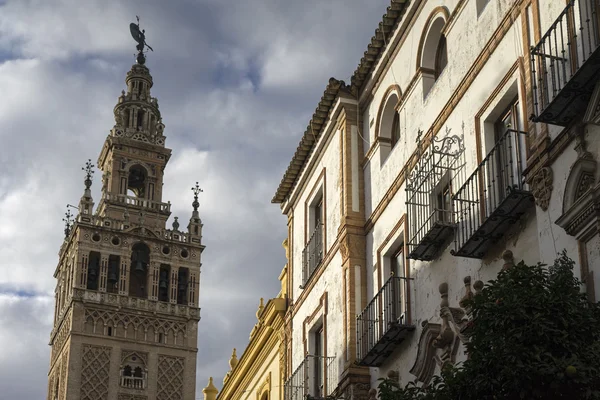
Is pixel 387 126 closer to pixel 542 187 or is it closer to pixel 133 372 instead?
pixel 542 187

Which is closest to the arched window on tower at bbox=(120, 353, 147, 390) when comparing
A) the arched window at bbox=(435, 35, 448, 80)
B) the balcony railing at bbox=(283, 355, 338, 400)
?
the balcony railing at bbox=(283, 355, 338, 400)

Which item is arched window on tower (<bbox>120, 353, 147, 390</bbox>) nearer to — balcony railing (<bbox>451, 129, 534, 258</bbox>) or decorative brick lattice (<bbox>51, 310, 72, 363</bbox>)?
decorative brick lattice (<bbox>51, 310, 72, 363</bbox>)

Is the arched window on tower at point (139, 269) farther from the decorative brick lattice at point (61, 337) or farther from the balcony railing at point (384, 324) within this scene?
the balcony railing at point (384, 324)

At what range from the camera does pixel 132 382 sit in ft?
240

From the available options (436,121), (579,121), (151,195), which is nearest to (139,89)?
(151,195)

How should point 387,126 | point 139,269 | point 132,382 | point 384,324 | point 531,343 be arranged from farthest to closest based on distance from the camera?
point 139,269, point 132,382, point 387,126, point 384,324, point 531,343

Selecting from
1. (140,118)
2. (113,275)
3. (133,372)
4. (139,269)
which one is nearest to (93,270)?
(113,275)

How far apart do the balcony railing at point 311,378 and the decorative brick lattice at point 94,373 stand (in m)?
50.3

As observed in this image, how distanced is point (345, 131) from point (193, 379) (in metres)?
54.8

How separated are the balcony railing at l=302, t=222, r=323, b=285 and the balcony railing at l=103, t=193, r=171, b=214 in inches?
2130

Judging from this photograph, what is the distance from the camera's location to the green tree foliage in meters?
10.7

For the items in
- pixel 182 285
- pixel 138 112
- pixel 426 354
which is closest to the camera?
pixel 426 354

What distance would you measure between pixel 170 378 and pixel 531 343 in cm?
6450

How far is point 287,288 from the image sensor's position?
2570 centimetres
